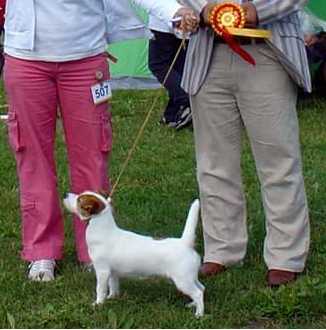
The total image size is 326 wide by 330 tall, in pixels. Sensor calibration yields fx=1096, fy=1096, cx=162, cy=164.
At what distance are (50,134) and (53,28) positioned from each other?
560mm

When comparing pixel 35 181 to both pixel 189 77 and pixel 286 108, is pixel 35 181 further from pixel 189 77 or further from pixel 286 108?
pixel 286 108

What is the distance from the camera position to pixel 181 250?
4871 mm

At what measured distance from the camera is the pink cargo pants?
17.7 ft

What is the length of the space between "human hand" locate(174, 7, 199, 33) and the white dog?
820 mm

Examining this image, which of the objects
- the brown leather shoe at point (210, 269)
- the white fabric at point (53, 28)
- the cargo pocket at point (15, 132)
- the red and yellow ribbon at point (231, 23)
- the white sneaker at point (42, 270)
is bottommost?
the white sneaker at point (42, 270)

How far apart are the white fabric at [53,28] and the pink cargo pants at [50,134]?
6 cm

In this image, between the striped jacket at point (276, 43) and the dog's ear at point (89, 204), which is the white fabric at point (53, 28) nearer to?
the striped jacket at point (276, 43)

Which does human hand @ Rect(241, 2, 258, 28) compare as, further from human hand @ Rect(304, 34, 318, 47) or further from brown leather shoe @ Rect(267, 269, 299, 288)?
human hand @ Rect(304, 34, 318, 47)

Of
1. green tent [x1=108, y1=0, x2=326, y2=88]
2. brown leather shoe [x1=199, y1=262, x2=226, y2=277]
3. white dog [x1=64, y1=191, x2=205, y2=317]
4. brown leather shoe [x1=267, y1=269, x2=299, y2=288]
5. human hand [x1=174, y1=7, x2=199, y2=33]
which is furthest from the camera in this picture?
green tent [x1=108, y1=0, x2=326, y2=88]

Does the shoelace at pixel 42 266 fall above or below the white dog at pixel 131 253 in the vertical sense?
below

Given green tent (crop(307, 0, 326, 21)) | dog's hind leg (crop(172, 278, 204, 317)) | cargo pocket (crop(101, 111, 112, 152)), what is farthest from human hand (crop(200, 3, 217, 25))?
green tent (crop(307, 0, 326, 21))

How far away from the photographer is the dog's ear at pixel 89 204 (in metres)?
4.95

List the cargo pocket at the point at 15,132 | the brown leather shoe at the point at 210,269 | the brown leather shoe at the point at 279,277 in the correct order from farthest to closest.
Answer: the brown leather shoe at the point at 210,269, the cargo pocket at the point at 15,132, the brown leather shoe at the point at 279,277

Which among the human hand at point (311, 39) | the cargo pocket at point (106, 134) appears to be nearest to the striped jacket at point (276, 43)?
the cargo pocket at point (106, 134)
